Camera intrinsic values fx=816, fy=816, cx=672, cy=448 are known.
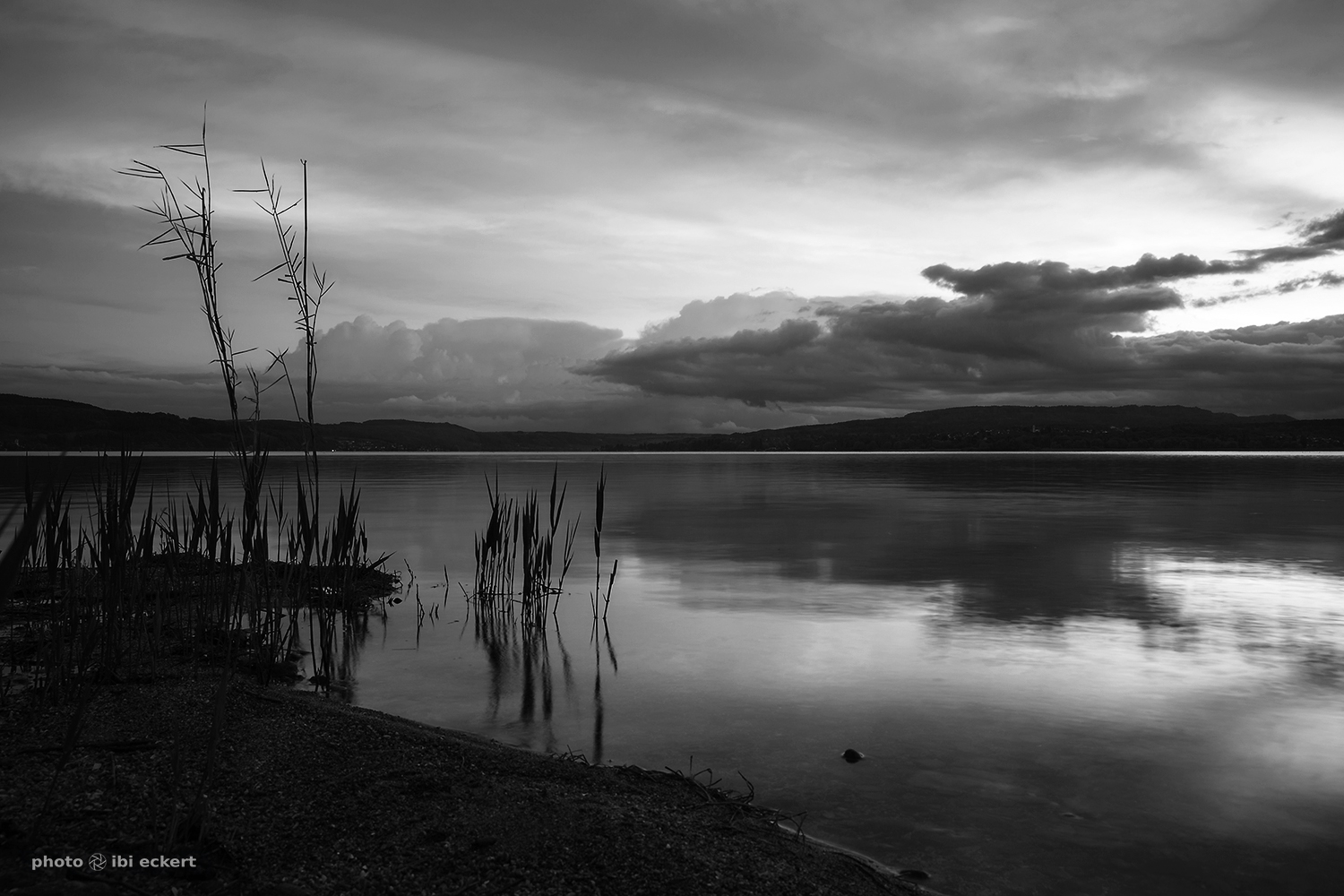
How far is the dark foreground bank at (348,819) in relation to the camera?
11.7 feet

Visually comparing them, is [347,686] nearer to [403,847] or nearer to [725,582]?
[403,847]

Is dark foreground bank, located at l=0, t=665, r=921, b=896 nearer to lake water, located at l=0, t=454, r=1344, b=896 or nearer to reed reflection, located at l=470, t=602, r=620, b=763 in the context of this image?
lake water, located at l=0, t=454, r=1344, b=896

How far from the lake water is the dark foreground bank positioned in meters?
1.09

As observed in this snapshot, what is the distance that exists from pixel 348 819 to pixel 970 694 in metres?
6.25

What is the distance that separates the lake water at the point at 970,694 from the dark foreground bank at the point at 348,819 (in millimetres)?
1093

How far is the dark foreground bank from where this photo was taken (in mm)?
3570

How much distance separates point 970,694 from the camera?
8281 millimetres

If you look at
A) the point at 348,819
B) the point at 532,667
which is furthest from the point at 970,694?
the point at 348,819

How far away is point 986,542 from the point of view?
21344 millimetres

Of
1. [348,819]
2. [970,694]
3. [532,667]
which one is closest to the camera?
[348,819]

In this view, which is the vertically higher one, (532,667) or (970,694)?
(970,694)

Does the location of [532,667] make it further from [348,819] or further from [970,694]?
[348,819]

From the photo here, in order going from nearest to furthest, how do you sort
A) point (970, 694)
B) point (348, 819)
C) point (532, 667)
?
point (348, 819) → point (970, 694) → point (532, 667)

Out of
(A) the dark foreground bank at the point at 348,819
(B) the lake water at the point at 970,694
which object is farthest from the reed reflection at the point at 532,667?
(A) the dark foreground bank at the point at 348,819
